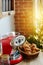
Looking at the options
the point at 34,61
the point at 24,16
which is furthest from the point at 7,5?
the point at 24,16

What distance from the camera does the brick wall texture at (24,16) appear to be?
2893 millimetres

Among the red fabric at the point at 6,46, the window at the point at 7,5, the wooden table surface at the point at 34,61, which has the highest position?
the window at the point at 7,5

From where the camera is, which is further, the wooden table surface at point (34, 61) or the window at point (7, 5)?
the window at point (7, 5)

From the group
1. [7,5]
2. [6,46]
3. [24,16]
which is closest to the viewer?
[6,46]

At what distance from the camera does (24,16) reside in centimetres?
295

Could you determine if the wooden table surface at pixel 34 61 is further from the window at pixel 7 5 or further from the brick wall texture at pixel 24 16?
the brick wall texture at pixel 24 16

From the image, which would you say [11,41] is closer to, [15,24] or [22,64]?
[22,64]

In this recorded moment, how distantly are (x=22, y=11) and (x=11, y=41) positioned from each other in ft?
4.69

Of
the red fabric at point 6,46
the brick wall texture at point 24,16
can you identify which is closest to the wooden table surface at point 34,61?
the red fabric at point 6,46

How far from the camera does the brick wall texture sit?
9.49 ft

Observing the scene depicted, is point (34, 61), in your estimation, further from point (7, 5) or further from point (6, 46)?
point (7, 5)

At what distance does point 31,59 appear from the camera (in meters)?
1.75

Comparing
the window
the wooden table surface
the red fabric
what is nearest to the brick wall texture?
the window

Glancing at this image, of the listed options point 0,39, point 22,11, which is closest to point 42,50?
point 0,39
